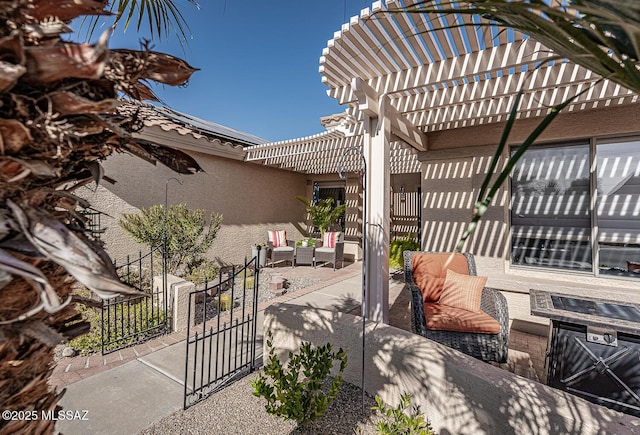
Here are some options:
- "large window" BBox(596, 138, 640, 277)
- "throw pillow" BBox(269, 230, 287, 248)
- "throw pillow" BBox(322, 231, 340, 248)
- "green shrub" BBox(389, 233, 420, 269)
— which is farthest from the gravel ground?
"throw pillow" BBox(269, 230, 287, 248)

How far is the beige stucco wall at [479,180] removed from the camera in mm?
5109

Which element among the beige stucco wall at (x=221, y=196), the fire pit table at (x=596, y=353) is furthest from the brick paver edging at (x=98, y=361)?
the fire pit table at (x=596, y=353)

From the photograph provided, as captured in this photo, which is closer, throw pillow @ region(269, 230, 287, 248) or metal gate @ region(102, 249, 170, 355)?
metal gate @ region(102, 249, 170, 355)

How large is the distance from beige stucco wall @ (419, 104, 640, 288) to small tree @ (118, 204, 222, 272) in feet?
19.0

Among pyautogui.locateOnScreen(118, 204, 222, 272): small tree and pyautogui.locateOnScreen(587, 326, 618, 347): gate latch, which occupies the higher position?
pyautogui.locateOnScreen(118, 204, 222, 272): small tree

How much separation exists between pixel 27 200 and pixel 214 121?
1365cm

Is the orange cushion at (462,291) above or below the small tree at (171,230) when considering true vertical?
below

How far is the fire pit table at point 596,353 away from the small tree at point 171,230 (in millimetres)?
7046

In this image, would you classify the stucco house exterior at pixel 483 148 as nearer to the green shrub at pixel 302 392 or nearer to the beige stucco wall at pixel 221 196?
the beige stucco wall at pixel 221 196

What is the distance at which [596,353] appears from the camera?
3340mm

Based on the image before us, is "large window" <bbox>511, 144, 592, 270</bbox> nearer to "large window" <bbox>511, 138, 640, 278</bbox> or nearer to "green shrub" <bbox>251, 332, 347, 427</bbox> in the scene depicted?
"large window" <bbox>511, 138, 640, 278</bbox>

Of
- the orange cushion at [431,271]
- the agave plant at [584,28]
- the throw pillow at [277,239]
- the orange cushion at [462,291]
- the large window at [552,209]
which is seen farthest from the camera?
the throw pillow at [277,239]

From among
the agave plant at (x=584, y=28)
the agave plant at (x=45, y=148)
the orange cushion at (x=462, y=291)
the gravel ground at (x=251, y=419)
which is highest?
the agave plant at (x=584, y=28)

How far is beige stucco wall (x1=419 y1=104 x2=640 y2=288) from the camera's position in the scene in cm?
511
